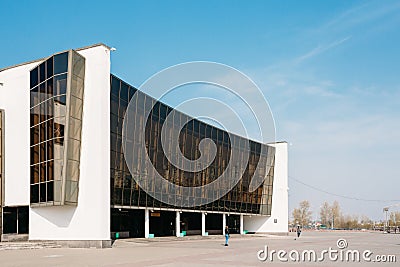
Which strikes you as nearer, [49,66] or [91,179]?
[91,179]

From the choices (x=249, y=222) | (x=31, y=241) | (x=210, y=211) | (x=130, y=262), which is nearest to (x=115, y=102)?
(x=31, y=241)

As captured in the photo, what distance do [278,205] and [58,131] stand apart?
1789 inches

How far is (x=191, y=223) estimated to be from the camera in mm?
60375

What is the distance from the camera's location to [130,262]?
840 inches

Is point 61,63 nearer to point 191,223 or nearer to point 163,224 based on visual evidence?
point 163,224

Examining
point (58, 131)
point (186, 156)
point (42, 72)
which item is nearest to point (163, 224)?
point (186, 156)

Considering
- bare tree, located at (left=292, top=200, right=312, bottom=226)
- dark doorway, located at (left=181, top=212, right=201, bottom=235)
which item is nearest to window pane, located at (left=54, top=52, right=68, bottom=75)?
dark doorway, located at (left=181, top=212, right=201, bottom=235)

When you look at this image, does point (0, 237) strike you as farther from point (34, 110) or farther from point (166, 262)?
point (166, 262)

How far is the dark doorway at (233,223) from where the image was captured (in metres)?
68.6

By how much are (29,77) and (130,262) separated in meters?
21.9

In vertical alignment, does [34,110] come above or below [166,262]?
above

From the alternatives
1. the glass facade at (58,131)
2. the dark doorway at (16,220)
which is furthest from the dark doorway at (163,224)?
the glass facade at (58,131)

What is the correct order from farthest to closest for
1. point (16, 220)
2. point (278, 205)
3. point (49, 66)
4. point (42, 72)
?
1. point (278, 205)
2. point (16, 220)
3. point (42, 72)
4. point (49, 66)

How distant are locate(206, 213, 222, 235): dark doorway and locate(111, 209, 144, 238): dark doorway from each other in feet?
51.5
